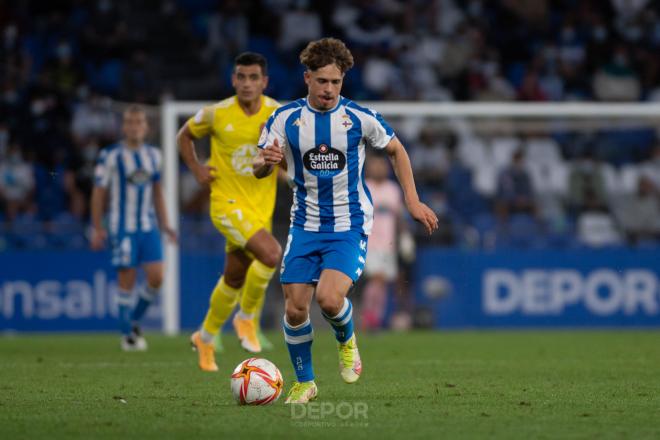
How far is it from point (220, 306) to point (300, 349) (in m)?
2.59

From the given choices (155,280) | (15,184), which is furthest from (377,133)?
(15,184)

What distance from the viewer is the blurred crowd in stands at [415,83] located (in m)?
16.2

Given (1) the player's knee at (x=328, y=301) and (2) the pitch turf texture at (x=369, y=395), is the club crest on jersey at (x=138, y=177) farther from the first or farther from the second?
(1) the player's knee at (x=328, y=301)

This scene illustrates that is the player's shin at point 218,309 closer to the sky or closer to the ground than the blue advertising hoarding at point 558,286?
closer to the sky

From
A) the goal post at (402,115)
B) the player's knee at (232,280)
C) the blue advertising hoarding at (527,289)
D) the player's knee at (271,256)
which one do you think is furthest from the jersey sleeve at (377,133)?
the blue advertising hoarding at (527,289)

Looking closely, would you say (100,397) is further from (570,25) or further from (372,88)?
(570,25)

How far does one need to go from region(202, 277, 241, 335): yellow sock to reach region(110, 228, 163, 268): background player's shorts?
2.62 m

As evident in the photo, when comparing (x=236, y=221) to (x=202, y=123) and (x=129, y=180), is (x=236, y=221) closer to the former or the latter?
(x=202, y=123)

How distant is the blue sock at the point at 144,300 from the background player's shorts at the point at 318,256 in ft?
17.0

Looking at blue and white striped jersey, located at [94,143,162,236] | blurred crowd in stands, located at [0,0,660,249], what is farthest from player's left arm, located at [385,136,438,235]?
blurred crowd in stands, located at [0,0,660,249]

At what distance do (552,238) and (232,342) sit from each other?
5058 mm

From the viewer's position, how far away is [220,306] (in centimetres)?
958

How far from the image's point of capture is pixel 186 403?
6949 mm

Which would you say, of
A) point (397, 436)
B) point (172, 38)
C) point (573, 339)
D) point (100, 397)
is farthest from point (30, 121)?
point (397, 436)
